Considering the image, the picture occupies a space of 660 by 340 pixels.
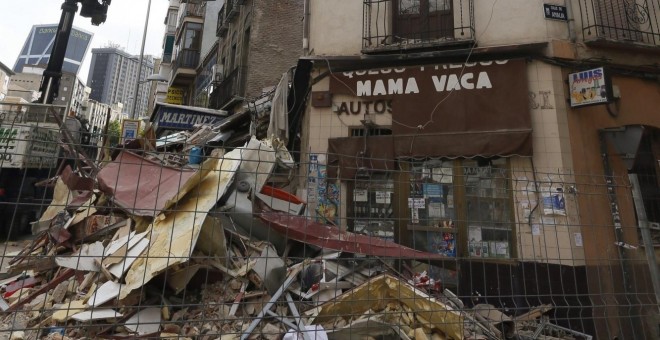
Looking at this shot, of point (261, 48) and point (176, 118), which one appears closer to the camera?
point (176, 118)

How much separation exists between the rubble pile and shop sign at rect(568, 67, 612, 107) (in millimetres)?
4094

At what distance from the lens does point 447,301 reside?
369 centimetres

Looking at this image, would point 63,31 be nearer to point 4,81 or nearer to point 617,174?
point 617,174

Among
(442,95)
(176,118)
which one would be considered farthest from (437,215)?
(176,118)

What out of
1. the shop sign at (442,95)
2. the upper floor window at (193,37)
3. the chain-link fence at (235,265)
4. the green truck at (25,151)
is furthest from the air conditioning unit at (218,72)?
the chain-link fence at (235,265)

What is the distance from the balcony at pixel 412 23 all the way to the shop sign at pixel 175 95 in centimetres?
1899

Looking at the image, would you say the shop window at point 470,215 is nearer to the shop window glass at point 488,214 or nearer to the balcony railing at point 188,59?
the shop window glass at point 488,214

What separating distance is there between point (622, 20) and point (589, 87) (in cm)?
231

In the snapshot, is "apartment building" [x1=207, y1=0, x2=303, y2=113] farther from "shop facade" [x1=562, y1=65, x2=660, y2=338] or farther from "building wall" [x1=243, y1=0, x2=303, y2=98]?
"shop facade" [x1=562, y1=65, x2=660, y2=338]

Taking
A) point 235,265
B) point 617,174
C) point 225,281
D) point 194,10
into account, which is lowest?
point 225,281

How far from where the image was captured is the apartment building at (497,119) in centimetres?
557

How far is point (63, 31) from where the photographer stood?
8.89 metres

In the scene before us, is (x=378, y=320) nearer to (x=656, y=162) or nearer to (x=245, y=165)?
(x=245, y=165)

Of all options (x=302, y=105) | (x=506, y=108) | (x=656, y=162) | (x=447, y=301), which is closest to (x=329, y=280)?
(x=447, y=301)
